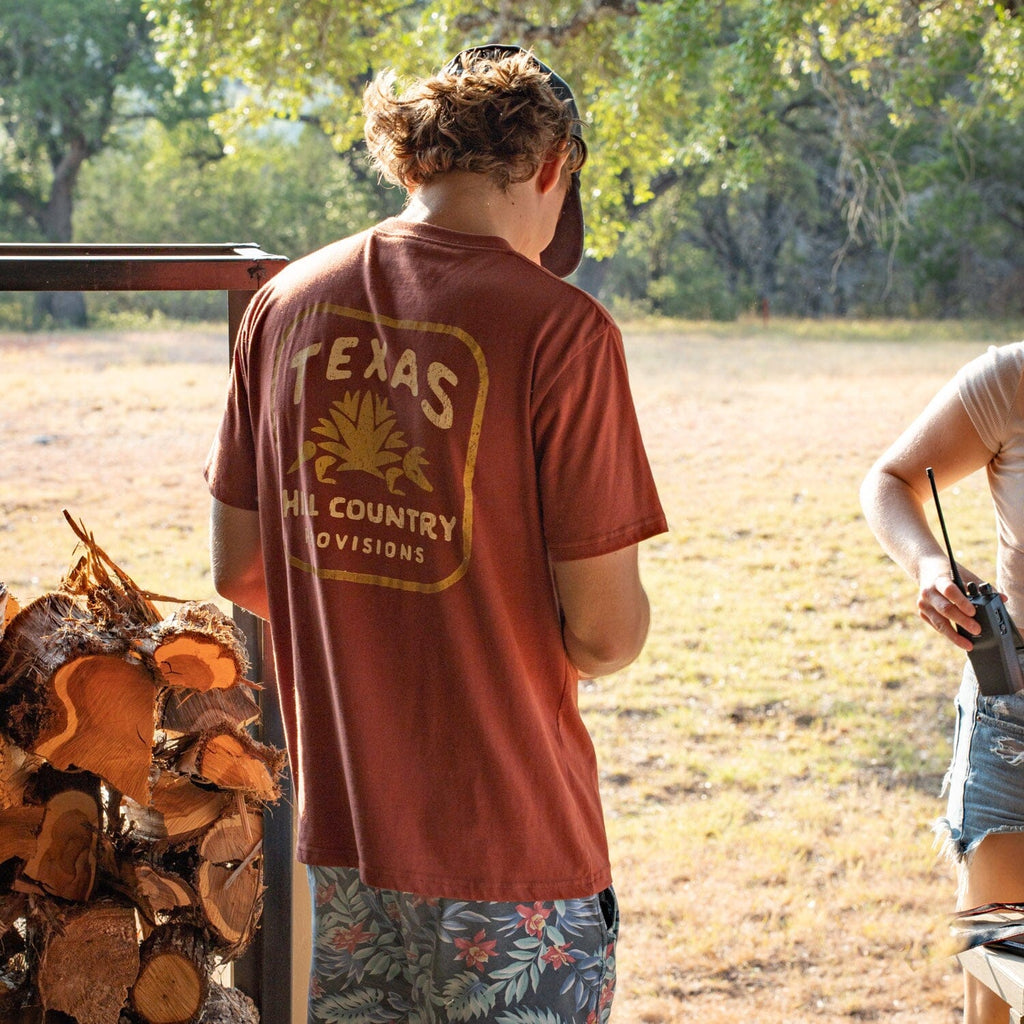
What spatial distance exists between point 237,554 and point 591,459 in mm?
464

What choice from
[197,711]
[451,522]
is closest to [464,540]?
[451,522]

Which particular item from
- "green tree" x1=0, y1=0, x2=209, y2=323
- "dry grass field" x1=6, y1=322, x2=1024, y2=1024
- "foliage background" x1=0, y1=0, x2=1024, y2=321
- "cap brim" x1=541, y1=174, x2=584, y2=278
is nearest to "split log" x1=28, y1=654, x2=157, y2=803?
"cap brim" x1=541, y1=174, x2=584, y2=278

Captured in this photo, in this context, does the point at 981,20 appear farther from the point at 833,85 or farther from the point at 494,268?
the point at 494,268

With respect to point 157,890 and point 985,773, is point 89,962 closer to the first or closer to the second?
point 157,890

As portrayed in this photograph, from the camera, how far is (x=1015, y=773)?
1.58m

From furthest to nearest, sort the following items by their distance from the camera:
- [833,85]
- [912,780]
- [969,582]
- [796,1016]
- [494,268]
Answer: [833,85] < [912,780] < [796,1016] < [969,582] < [494,268]

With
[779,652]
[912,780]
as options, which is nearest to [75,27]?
[779,652]

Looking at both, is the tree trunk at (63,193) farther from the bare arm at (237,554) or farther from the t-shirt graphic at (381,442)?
the t-shirt graphic at (381,442)

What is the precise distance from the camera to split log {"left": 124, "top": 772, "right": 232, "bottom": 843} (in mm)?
1500

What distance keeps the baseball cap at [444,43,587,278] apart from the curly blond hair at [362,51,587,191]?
0.09ft

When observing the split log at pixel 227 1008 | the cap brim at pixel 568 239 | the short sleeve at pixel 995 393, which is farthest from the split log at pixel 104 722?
the short sleeve at pixel 995 393

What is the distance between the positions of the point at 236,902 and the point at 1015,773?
1.03 m

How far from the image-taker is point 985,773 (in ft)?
5.26

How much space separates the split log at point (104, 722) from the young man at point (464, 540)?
29 cm
